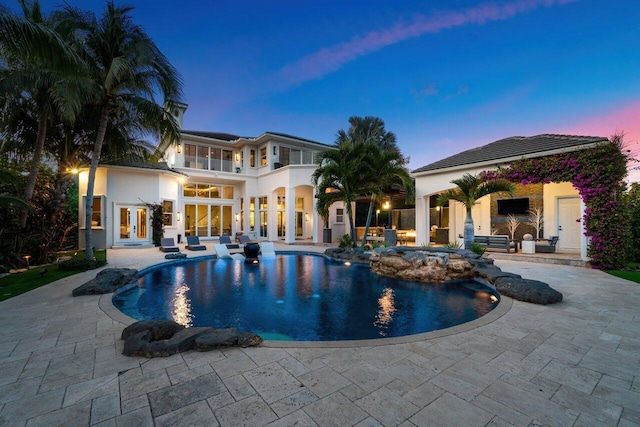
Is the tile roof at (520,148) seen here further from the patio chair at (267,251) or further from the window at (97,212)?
the window at (97,212)

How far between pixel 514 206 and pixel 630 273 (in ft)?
24.5

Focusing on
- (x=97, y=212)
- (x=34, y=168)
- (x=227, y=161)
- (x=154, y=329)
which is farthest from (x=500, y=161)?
(x=97, y=212)

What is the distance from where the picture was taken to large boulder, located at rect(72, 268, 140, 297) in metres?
6.74

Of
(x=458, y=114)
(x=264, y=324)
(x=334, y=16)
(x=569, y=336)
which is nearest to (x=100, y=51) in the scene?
(x=334, y=16)

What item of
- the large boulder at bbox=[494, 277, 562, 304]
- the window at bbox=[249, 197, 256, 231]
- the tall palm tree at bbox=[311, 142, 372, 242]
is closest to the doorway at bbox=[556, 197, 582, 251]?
the tall palm tree at bbox=[311, 142, 372, 242]

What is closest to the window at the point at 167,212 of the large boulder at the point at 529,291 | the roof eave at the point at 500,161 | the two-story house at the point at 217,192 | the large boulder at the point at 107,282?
the two-story house at the point at 217,192

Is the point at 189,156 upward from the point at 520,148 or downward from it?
upward

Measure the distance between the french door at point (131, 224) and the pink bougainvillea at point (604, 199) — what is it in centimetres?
2220

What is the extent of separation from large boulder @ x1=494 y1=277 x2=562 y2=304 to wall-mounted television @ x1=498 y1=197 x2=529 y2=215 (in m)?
11.0

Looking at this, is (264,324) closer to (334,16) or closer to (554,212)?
(334,16)

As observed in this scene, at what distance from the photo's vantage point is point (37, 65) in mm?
6047

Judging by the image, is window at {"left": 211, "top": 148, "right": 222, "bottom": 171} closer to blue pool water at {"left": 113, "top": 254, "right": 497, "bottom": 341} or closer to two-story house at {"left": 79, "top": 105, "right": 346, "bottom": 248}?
Answer: two-story house at {"left": 79, "top": 105, "right": 346, "bottom": 248}

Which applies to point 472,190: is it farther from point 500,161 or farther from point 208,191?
point 208,191

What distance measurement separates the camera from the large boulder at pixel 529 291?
229 inches
